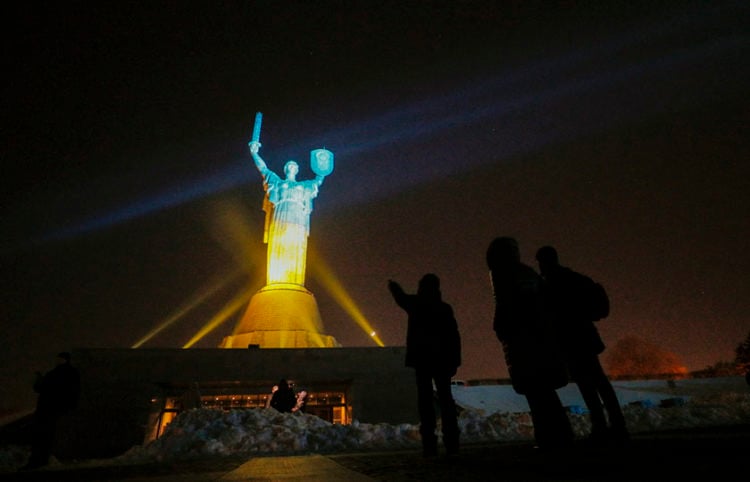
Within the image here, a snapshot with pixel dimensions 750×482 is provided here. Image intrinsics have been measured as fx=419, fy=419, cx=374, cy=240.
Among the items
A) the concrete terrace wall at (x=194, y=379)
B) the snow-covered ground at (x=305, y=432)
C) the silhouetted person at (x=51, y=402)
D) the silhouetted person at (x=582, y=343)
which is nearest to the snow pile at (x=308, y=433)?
the snow-covered ground at (x=305, y=432)

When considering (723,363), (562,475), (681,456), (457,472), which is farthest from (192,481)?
(723,363)

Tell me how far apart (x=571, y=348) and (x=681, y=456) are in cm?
253

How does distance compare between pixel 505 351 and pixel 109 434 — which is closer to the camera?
pixel 505 351

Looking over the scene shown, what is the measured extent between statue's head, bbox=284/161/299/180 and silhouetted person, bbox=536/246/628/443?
19.8 m

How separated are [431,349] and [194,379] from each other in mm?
14030

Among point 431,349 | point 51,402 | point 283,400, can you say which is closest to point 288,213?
point 283,400

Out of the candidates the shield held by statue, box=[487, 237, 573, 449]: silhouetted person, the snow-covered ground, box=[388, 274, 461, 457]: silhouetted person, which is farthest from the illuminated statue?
box=[487, 237, 573, 449]: silhouetted person

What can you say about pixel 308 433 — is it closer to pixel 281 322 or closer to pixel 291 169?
pixel 281 322

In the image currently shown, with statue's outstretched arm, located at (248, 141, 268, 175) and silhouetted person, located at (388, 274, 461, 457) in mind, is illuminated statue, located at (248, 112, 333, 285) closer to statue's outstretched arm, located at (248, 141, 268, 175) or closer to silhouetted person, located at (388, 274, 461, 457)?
statue's outstretched arm, located at (248, 141, 268, 175)

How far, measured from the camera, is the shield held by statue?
2312 cm

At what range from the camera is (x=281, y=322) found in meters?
19.5

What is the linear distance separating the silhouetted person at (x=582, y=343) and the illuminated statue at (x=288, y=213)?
17.8 metres

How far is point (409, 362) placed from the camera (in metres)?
4.43

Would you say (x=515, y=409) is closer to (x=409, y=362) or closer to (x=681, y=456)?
(x=409, y=362)
